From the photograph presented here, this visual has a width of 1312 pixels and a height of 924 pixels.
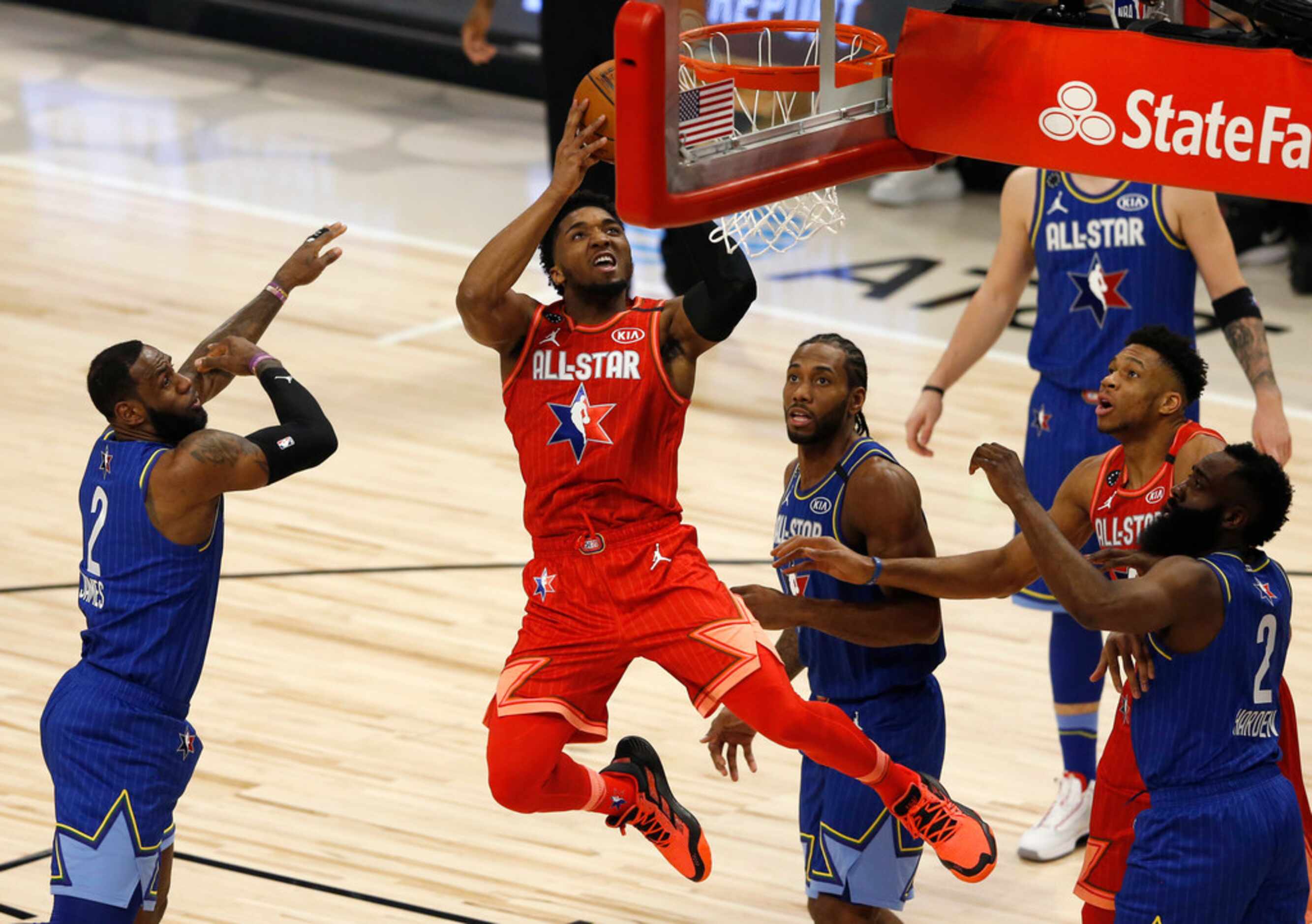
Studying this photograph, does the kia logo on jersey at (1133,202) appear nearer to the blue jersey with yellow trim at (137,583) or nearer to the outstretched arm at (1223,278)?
the outstretched arm at (1223,278)

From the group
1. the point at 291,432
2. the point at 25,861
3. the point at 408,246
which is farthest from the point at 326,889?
the point at 408,246

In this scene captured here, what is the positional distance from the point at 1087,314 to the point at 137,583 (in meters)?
3.30

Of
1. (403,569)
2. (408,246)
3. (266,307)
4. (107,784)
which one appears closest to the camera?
(107,784)

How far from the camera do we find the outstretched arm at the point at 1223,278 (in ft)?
21.8

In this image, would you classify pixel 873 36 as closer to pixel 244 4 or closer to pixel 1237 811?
pixel 1237 811

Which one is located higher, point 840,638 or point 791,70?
point 791,70

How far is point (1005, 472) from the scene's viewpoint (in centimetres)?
464

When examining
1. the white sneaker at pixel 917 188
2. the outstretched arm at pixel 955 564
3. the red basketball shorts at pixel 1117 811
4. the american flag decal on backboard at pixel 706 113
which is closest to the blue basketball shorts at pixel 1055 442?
the outstretched arm at pixel 955 564

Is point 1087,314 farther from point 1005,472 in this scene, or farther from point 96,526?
point 96,526

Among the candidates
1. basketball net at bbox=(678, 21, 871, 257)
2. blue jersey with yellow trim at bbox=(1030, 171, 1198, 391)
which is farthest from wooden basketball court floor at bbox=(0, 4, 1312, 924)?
basketball net at bbox=(678, 21, 871, 257)

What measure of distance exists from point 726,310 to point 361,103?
1216 centimetres

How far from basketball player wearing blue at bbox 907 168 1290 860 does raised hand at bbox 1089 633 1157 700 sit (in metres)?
1.75

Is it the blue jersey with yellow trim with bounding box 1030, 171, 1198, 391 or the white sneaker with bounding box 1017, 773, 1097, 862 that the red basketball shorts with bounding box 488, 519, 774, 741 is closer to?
the white sneaker with bounding box 1017, 773, 1097, 862

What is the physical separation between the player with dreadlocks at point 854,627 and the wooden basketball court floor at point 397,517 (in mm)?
908
